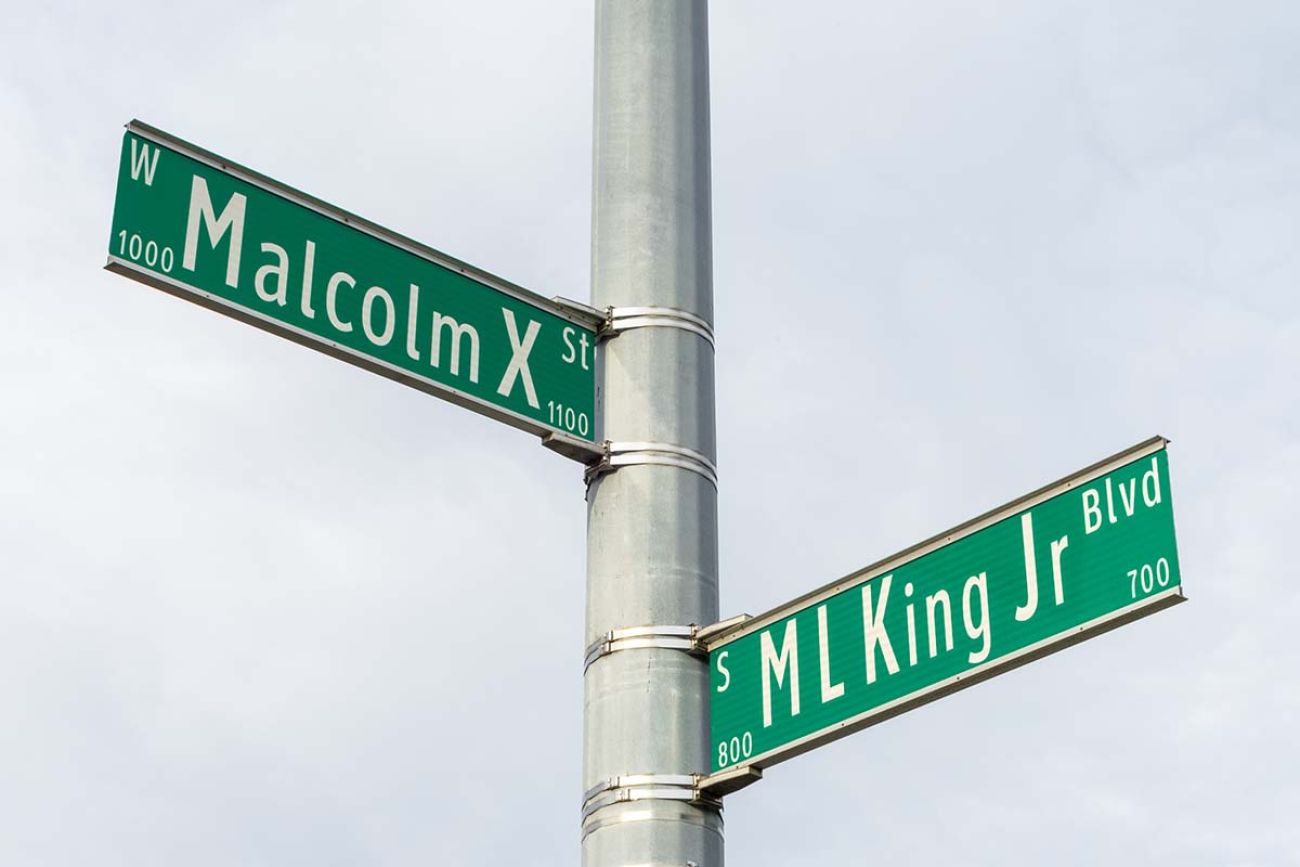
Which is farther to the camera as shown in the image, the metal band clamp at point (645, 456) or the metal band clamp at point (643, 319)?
the metal band clamp at point (643, 319)

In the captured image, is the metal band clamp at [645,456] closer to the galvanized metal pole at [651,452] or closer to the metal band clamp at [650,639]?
the galvanized metal pole at [651,452]

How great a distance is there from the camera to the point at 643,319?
6547 millimetres

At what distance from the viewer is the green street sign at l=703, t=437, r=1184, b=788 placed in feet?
17.9

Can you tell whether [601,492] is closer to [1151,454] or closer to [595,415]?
[595,415]

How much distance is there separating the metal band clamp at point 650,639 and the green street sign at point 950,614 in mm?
49

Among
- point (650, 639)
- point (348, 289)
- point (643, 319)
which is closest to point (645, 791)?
point (650, 639)

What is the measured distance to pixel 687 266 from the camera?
6.64 meters

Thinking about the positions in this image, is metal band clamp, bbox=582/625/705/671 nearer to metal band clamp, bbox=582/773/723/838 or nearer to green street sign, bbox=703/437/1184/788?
green street sign, bbox=703/437/1184/788

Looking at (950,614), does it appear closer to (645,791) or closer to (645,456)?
(645,791)

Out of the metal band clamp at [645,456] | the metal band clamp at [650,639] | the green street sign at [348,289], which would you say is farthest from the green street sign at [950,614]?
the green street sign at [348,289]

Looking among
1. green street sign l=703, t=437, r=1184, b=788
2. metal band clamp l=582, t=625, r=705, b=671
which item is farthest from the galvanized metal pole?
green street sign l=703, t=437, r=1184, b=788

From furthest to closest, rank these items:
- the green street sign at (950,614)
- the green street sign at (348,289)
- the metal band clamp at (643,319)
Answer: the metal band clamp at (643,319) < the green street sign at (348,289) < the green street sign at (950,614)

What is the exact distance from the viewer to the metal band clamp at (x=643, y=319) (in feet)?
21.5

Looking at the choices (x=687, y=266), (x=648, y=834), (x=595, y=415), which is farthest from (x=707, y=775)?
(x=687, y=266)
